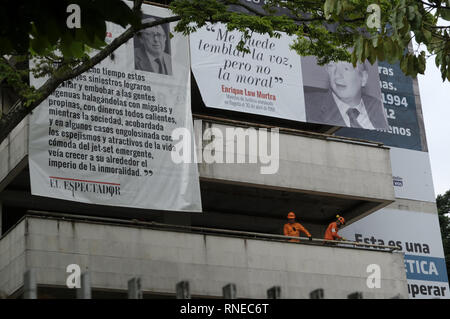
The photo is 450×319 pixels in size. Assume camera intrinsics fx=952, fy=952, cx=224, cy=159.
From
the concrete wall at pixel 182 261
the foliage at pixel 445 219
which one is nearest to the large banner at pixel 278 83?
the concrete wall at pixel 182 261

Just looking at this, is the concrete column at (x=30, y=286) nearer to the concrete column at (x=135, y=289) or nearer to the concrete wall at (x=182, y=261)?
the concrete column at (x=135, y=289)

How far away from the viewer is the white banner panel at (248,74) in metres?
27.7

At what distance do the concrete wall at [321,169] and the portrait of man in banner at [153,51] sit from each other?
1.92m

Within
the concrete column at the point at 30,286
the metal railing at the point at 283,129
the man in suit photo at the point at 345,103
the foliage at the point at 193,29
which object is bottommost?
the concrete column at the point at 30,286

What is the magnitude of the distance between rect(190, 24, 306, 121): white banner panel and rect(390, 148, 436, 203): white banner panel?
6191 mm

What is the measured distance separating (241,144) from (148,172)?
329cm

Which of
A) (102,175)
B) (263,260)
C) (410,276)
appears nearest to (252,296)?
(263,260)

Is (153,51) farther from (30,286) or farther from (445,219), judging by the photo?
(445,219)

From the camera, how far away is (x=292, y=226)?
27.2m

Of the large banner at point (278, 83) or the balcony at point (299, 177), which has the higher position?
the large banner at point (278, 83)

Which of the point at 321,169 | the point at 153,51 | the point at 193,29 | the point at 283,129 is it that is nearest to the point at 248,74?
the point at 283,129

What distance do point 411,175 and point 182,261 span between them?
40.3 ft

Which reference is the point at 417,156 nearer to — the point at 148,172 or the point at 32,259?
the point at 148,172
